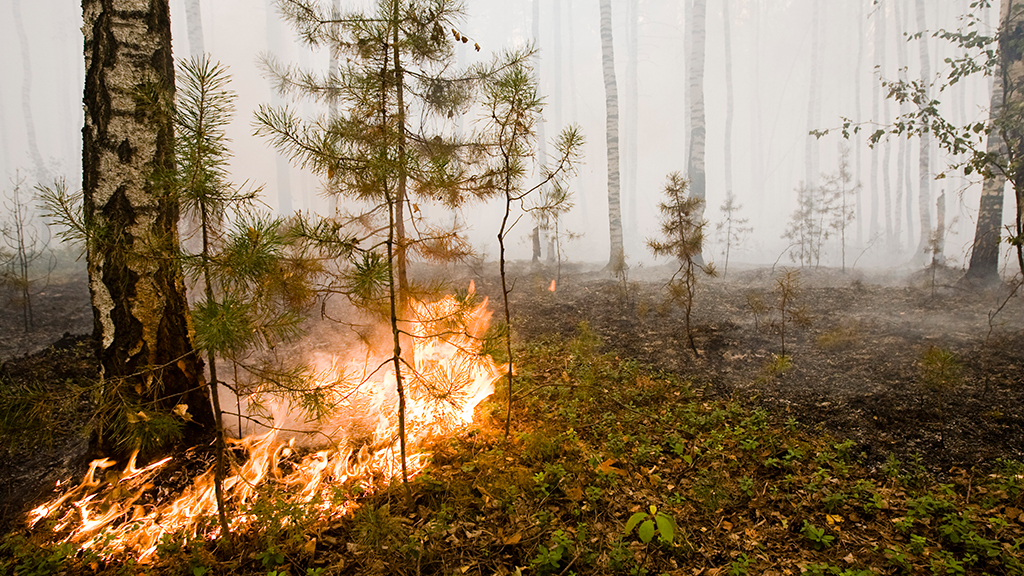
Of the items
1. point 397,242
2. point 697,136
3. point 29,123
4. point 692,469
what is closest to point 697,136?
point 697,136

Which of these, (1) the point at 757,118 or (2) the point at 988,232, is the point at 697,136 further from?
(1) the point at 757,118

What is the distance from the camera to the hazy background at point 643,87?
40031 millimetres

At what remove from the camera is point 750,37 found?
50.3 m

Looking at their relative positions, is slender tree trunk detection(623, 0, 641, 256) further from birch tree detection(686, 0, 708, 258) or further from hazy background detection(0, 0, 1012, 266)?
birch tree detection(686, 0, 708, 258)

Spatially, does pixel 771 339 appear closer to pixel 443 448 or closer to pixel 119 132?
pixel 443 448

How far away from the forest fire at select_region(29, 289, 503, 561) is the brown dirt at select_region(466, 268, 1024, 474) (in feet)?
11.7

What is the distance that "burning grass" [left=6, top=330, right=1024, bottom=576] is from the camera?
8.21ft

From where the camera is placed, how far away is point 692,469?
11.9 feet

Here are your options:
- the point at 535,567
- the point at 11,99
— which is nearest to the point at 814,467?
the point at 535,567

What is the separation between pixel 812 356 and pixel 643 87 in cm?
6484

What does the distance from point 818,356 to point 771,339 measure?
896 millimetres

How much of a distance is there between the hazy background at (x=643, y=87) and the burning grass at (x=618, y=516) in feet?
101

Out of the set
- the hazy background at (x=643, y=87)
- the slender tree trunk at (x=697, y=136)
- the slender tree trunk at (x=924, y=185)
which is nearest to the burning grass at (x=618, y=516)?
the slender tree trunk at (x=697, y=136)

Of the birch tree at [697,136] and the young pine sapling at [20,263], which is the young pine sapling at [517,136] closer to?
the young pine sapling at [20,263]
